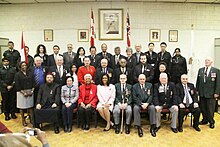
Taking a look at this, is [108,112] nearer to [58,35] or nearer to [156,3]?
[58,35]

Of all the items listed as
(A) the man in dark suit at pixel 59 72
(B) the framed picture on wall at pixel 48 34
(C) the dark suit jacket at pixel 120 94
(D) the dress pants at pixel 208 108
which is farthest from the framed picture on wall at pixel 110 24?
(D) the dress pants at pixel 208 108

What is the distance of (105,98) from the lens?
14.6ft

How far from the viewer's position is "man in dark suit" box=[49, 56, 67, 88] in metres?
4.69

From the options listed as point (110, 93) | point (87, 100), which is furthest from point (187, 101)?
point (87, 100)

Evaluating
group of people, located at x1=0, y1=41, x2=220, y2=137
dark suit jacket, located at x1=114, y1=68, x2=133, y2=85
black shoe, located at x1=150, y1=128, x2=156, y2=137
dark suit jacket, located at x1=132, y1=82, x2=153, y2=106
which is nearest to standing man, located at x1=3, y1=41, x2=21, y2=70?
group of people, located at x1=0, y1=41, x2=220, y2=137

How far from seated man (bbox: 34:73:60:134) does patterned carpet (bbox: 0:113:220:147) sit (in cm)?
28

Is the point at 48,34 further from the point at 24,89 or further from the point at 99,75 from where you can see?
the point at 99,75

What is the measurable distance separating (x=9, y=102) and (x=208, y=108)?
4411 mm

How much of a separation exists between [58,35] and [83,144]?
4085mm

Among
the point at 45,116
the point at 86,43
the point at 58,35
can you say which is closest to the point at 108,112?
the point at 45,116

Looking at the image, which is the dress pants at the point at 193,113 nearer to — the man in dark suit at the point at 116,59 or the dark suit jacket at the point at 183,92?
the dark suit jacket at the point at 183,92

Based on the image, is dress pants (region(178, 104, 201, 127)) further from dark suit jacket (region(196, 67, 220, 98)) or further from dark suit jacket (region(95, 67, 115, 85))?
dark suit jacket (region(95, 67, 115, 85))

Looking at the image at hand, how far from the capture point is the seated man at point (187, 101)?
429 cm

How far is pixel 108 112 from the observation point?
14.1ft
